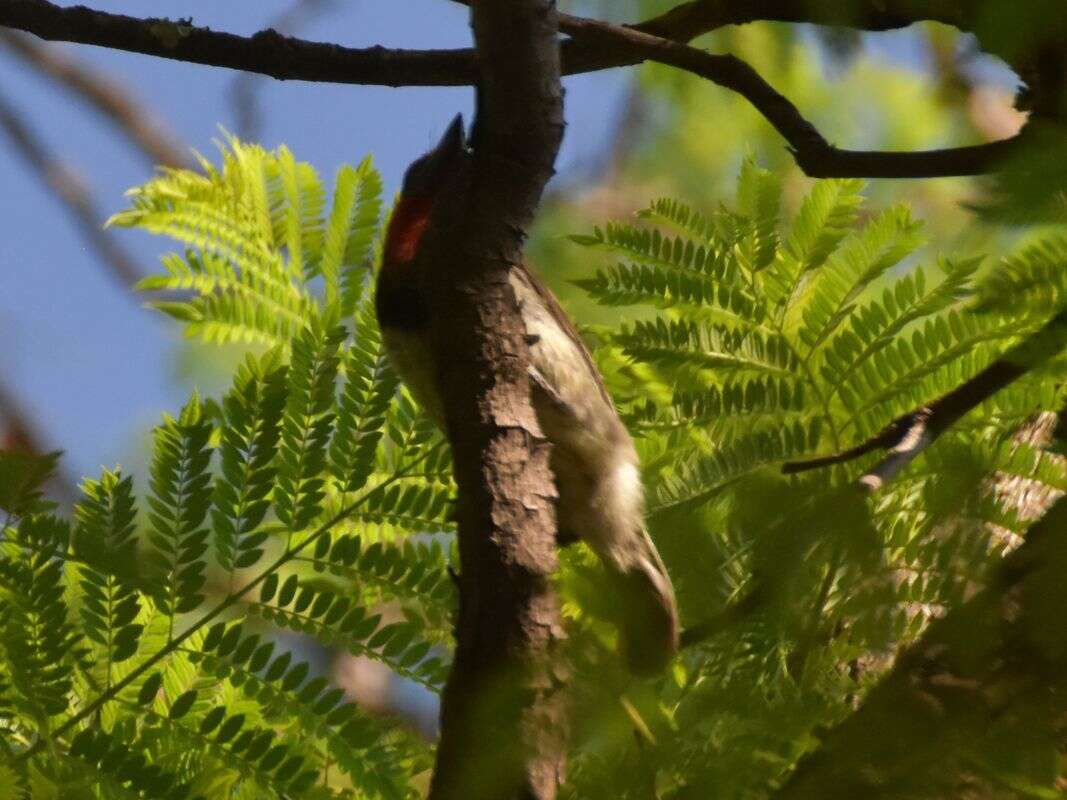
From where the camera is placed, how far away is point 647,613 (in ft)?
3.21

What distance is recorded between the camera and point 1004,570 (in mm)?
780

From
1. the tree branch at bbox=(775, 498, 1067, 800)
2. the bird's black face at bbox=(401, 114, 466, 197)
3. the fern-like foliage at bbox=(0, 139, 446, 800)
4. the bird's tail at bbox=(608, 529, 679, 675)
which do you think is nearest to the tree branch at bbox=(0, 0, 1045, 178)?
the fern-like foliage at bbox=(0, 139, 446, 800)

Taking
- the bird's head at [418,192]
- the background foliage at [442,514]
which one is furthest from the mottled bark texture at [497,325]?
the bird's head at [418,192]

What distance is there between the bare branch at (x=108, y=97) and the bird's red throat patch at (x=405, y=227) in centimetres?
351

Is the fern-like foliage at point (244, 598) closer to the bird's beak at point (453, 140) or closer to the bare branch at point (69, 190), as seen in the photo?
the bird's beak at point (453, 140)

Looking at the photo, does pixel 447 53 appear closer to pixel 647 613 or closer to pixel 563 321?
pixel 563 321

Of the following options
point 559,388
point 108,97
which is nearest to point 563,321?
point 559,388

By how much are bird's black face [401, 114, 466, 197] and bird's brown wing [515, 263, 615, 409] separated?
1.18 feet

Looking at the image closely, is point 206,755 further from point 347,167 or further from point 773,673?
point 347,167

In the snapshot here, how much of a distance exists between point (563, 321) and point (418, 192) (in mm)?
504

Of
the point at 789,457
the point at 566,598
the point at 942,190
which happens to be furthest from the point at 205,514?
the point at 942,190

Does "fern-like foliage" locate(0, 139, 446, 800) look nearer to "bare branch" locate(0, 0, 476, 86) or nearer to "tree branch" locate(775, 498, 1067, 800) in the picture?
"bare branch" locate(0, 0, 476, 86)

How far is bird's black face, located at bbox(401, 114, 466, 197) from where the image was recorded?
2.96 m

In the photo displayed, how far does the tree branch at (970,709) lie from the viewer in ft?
2.46
